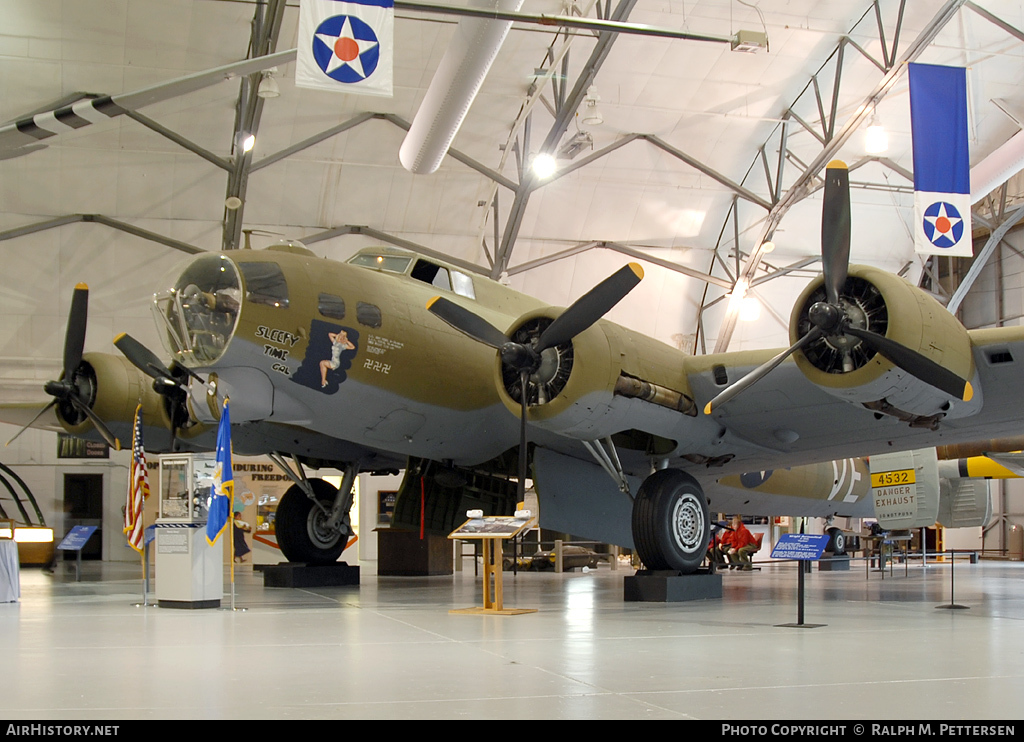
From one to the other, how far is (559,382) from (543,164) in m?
12.1

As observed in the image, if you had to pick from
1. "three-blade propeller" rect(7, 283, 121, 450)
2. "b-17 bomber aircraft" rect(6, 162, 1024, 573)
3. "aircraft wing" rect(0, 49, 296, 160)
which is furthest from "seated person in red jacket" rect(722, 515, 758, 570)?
"aircraft wing" rect(0, 49, 296, 160)

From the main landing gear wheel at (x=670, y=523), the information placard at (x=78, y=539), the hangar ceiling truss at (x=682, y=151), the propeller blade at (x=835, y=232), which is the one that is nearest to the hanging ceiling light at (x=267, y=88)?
the hangar ceiling truss at (x=682, y=151)

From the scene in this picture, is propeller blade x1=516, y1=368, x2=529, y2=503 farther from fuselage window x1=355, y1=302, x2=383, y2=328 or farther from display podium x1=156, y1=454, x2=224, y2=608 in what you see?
display podium x1=156, y1=454, x2=224, y2=608

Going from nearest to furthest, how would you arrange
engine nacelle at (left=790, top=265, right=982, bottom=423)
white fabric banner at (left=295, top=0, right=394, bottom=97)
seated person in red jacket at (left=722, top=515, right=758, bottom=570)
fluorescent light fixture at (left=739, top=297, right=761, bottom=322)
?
engine nacelle at (left=790, top=265, right=982, bottom=423), white fabric banner at (left=295, top=0, right=394, bottom=97), seated person in red jacket at (left=722, top=515, right=758, bottom=570), fluorescent light fixture at (left=739, top=297, right=761, bottom=322)

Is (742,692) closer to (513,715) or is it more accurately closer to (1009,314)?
(513,715)

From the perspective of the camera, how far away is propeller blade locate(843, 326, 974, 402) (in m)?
8.69

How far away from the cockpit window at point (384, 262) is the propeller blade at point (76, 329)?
454 centimetres

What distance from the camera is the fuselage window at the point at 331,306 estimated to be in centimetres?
1073

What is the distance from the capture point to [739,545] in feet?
71.3

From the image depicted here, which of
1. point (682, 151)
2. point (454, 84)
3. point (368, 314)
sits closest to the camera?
point (368, 314)

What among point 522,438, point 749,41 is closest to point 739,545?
point 749,41

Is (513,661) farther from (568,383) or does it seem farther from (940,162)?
(940,162)

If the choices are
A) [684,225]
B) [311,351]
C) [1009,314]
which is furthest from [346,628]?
[1009,314]

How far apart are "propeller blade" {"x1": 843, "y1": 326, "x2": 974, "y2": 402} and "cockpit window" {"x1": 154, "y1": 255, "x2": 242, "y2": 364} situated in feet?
20.9
